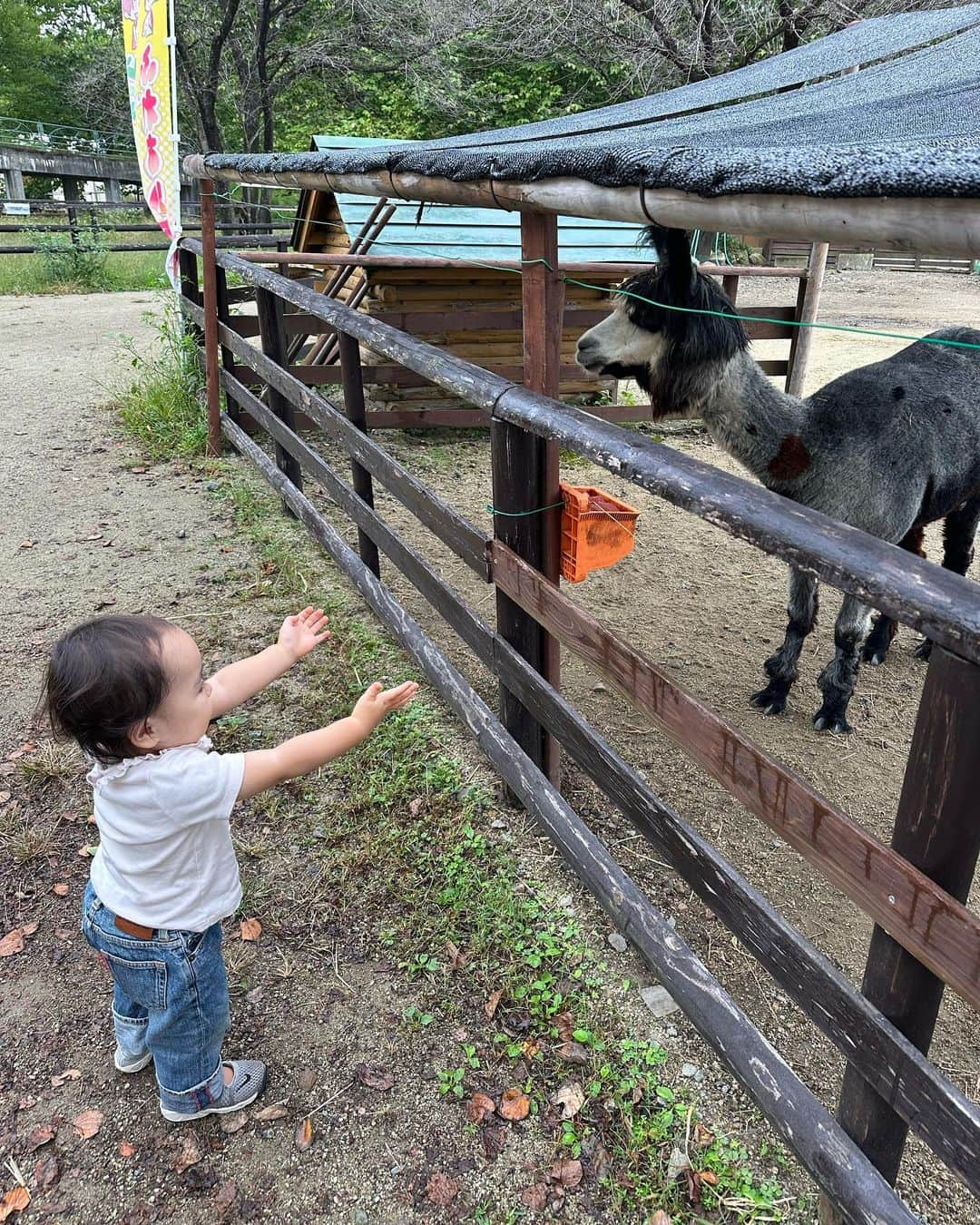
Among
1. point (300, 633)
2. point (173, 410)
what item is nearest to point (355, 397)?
point (300, 633)

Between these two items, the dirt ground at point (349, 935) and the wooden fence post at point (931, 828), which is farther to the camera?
the dirt ground at point (349, 935)

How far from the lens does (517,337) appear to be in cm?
822

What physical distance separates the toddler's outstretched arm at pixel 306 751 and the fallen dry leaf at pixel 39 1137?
1.04 metres

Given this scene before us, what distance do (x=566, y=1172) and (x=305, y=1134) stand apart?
2.03 ft

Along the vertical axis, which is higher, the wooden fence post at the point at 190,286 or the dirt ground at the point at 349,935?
the wooden fence post at the point at 190,286

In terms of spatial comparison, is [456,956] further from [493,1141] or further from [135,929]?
[135,929]

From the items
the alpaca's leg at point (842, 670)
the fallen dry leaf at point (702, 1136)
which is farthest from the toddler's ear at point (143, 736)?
the alpaca's leg at point (842, 670)

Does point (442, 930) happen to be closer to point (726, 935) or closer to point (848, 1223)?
point (726, 935)

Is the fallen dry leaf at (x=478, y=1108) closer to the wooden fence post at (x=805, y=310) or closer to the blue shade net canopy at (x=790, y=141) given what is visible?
the blue shade net canopy at (x=790, y=141)

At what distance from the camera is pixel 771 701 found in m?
3.97

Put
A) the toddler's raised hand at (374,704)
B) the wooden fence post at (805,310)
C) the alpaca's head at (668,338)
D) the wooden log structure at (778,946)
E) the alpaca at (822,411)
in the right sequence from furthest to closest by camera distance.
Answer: the wooden fence post at (805,310)
the alpaca at (822,411)
the alpaca's head at (668,338)
the toddler's raised hand at (374,704)
the wooden log structure at (778,946)

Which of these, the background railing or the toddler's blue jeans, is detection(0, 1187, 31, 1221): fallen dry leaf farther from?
the background railing

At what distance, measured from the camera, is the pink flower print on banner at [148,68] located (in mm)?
5984

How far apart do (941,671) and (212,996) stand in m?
1.66
